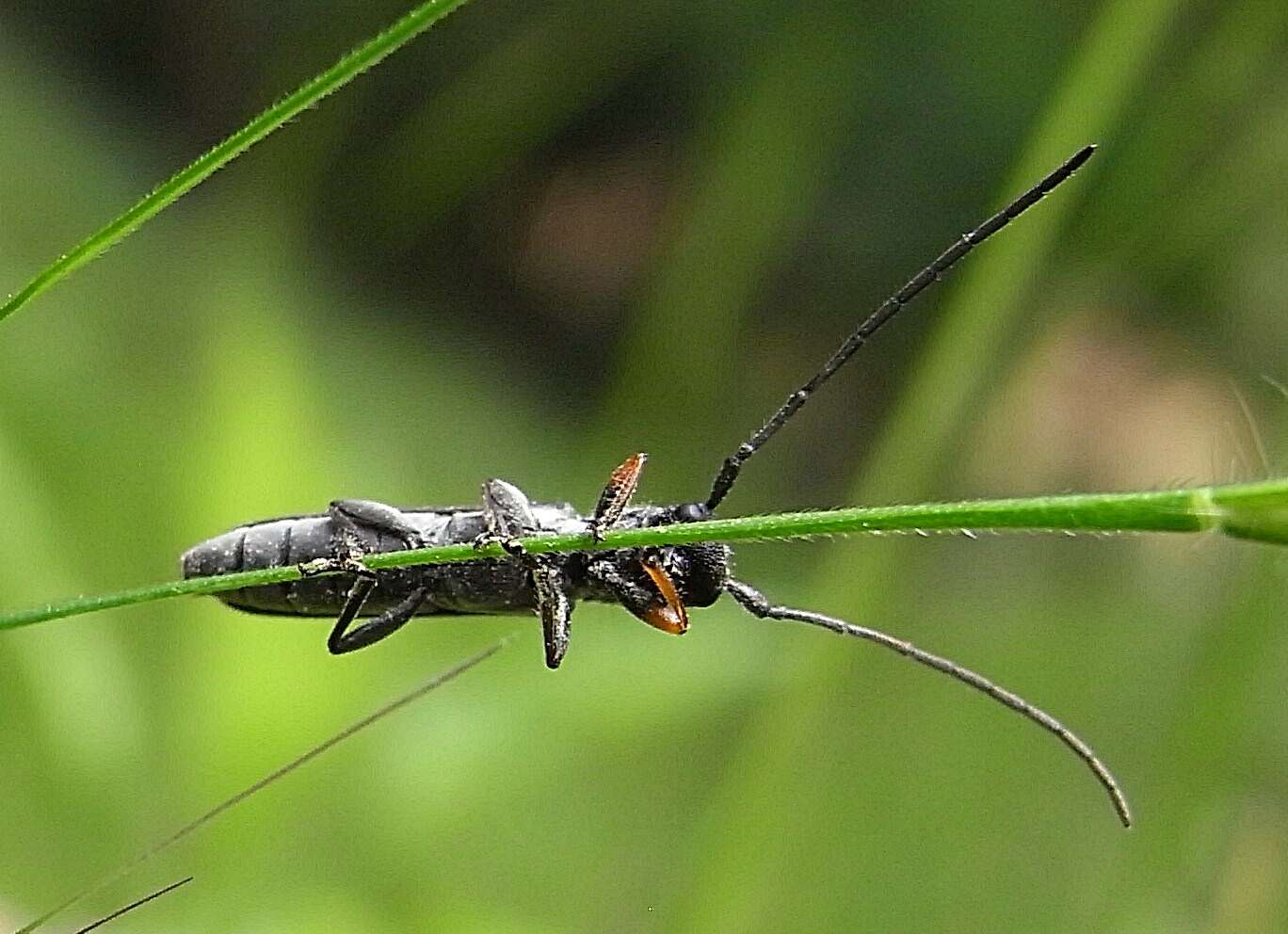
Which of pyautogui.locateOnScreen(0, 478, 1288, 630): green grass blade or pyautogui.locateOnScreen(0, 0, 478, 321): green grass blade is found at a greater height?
pyautogui.locateOnScreen(0, 0, 478, 321): green grass blade

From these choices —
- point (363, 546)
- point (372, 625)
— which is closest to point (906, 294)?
point (363, 546)

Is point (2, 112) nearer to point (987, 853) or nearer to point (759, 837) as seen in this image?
point (759, 837)

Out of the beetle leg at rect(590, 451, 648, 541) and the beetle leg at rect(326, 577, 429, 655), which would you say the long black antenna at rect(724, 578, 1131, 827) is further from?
the beetle leg at rect(326, 577, 429, 655)

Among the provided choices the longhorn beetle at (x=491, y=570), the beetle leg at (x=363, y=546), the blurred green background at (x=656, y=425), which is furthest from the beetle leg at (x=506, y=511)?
the blurred green background at (x=656, y=425)

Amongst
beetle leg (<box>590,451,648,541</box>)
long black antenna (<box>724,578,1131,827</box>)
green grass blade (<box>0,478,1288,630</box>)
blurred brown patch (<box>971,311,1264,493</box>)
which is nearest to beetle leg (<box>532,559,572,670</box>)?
beetle leg (<box>590,451,648,541</box>)

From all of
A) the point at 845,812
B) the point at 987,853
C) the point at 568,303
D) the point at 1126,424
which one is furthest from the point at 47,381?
the point at 1126,424

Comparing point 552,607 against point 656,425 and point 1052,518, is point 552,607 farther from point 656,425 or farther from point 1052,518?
point 656,425
